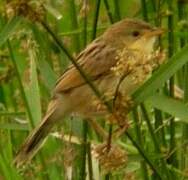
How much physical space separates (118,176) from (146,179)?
0.35m

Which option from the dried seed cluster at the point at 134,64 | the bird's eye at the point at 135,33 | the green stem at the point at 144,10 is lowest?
the bird's eye at the point at 135,33

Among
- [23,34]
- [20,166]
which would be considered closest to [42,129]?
[20,166]

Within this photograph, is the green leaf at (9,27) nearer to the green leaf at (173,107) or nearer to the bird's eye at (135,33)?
the green leaf at (173,107)

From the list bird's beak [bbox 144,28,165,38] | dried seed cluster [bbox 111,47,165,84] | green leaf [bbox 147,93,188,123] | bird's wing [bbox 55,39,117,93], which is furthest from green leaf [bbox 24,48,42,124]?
dried seed cluster [bbox 111,47,165,84]

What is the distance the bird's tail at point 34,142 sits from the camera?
244cm

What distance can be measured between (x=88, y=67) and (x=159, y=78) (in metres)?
0.86

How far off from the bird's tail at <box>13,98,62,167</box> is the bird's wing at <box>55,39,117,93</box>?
163 millimetres

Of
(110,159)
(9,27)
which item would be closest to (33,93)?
(9,27)

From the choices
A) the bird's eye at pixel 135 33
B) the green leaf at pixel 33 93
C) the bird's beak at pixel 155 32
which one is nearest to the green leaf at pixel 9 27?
the green leaf at pixel 33 93

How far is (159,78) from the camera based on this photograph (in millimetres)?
1891

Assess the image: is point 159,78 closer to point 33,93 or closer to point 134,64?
point 134,64

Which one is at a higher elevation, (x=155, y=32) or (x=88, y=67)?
(x=155, y=32)

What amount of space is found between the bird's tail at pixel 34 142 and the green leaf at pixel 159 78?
2.32 feet

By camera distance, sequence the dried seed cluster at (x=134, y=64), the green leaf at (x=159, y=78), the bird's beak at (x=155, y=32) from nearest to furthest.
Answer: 1. the dried seed cluster at (x=134, y=64)
2. the green leaf at (x=159, y=78)
3. the bird's beak at (x=155, y=32)
